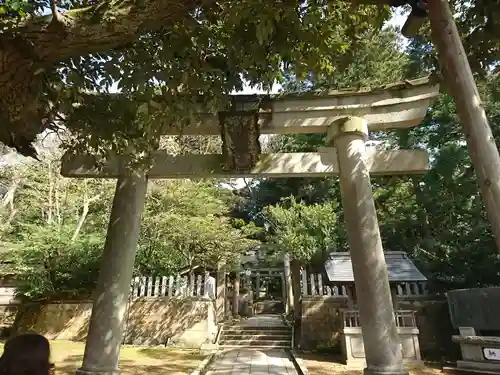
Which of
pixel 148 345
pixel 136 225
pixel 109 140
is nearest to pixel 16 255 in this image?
pixel 148 345

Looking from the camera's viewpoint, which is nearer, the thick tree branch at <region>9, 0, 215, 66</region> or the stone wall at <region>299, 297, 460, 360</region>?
the thick tree branch at <region>9, 0, 215, 66</region>

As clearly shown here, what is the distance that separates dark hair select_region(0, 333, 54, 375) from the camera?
4.08 ft

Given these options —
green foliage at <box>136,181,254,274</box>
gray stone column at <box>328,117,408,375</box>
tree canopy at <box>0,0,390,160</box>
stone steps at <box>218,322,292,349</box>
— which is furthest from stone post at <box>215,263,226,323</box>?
tree canopy at <box>0,0,390,160</box>

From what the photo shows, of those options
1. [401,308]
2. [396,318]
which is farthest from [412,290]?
[396,318]

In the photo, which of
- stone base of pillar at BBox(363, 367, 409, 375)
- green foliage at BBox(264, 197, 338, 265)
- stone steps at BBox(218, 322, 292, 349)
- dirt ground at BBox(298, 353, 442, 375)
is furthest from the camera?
green foliage at BBox(264, 197, 338, 265)

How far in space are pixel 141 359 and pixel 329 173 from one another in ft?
19.2

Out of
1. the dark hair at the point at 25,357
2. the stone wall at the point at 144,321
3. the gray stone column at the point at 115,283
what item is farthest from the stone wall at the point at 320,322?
the dark hair at the point at 25,357

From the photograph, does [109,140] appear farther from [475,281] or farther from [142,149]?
[475,281]

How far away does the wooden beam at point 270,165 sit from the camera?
4.92 m

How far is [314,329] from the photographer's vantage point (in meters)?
9.81

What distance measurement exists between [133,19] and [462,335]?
28.1 feet

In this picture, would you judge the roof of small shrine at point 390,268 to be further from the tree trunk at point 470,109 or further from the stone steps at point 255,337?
the tree trunk at point 470,109

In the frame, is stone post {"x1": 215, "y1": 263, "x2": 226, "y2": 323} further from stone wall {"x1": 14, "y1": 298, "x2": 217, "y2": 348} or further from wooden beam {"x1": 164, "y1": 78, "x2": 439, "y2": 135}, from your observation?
wooden beam {"x1": 164, "y1": 78, "x2": 439, "y2": 135}

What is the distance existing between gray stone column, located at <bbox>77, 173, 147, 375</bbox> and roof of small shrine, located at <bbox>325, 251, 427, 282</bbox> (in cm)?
553
